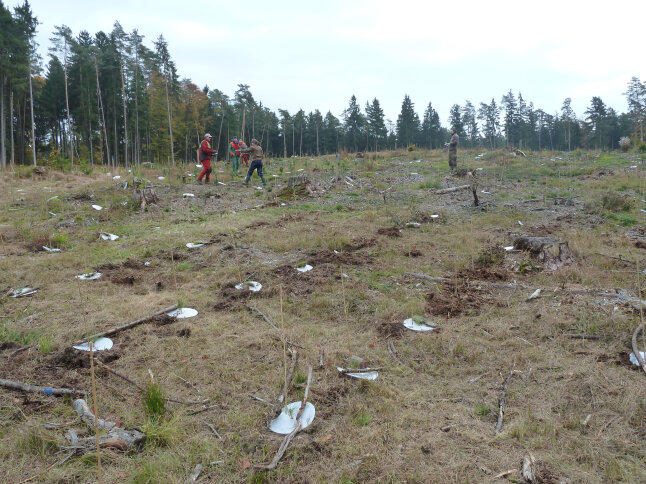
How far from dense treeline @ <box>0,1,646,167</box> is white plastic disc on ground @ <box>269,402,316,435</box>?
2300 cm

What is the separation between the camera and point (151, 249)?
264 inches

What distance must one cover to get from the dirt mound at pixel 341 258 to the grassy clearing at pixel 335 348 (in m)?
0.05

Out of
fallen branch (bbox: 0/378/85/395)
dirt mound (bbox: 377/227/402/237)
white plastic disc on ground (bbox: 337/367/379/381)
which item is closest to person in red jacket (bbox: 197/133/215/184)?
dirt mound (bbox: 377/227/402/237)

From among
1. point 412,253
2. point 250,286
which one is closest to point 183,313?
point 250,286

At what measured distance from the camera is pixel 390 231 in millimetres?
7719

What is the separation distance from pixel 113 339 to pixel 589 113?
64.5 m

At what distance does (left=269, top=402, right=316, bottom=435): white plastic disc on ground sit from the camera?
2424mm

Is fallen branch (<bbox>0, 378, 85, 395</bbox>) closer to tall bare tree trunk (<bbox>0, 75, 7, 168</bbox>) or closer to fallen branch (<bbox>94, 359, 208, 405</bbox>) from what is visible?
fallen branch (<bbox>94, 359, 208, 405</bbox>)

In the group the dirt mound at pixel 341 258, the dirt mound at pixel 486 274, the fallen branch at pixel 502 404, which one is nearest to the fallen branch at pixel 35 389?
the fallen branch at pixel 502 404

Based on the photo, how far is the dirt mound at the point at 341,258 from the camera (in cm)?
596

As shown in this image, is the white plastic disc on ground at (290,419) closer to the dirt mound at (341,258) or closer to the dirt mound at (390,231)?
the dirt mound at (341,258)

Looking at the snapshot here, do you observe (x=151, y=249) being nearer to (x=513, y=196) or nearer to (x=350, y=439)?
(x=350, y=439)

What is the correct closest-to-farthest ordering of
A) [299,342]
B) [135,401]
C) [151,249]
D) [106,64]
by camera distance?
[135,401]
[299,342]
[151,249]
[106,64]

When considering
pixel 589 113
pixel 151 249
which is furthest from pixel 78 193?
pixel 589 113
